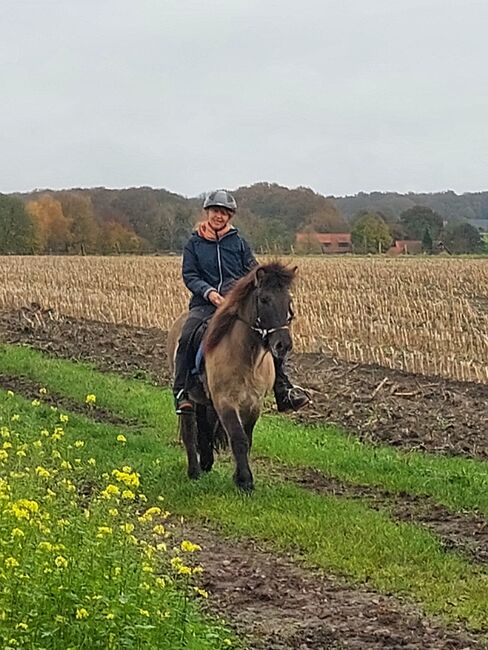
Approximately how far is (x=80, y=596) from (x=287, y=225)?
179 feet

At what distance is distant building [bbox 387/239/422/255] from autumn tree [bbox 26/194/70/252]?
84.6 feet

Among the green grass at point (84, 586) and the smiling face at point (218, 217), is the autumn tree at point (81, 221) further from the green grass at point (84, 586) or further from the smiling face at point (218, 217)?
the green grass at point (84, 586)

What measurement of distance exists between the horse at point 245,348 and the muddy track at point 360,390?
3230mm

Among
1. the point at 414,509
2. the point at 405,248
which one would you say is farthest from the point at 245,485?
the point at 405,248

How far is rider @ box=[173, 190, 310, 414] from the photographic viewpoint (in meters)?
10.6

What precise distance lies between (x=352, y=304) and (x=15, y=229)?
2111 inches

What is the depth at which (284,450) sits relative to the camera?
12391mm

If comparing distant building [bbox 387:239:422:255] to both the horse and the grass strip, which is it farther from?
the horse

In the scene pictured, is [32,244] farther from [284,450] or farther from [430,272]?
[284,450]

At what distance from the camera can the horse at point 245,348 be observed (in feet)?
32.0

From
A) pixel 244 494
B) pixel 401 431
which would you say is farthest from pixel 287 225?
pixel 244 494

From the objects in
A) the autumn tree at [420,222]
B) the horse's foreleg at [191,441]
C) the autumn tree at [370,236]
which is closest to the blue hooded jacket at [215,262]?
the horse's foreleg at [191,441]

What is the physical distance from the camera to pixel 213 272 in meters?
10.8

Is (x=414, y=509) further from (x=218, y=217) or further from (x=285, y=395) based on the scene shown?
(x=218, y=217)
